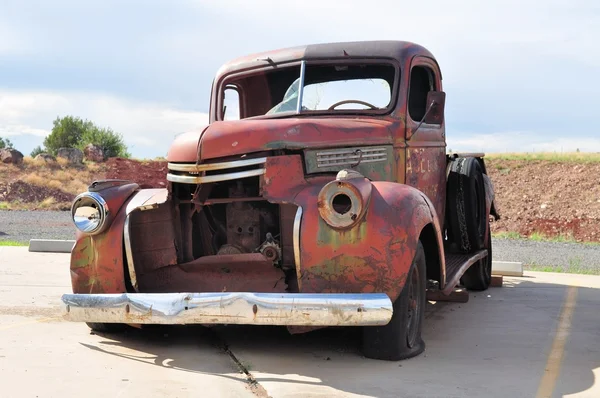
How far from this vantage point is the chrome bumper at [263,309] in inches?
175

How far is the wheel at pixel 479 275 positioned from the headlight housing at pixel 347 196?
415 cm

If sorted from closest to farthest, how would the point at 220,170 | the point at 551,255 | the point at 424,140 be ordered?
1. the point at 220,170
2. the point at 424,140
3. the point at 551,255

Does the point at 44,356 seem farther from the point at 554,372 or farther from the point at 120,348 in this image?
the point at 554,372

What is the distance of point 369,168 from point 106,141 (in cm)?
4053

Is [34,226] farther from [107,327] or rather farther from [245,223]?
[245,223]

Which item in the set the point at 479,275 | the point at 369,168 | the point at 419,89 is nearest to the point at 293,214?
the point at 369,168

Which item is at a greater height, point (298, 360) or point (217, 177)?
point (217, 177)

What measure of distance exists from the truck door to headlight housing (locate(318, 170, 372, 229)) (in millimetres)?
1315

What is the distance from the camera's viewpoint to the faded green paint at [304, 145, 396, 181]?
5.22m

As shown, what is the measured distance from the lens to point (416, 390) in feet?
14.0

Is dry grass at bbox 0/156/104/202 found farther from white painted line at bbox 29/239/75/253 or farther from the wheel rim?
the wheel rim

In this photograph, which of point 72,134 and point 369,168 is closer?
point 369,168

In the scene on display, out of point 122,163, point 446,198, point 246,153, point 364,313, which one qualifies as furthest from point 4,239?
point 122,163

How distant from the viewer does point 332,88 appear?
6234 mm
